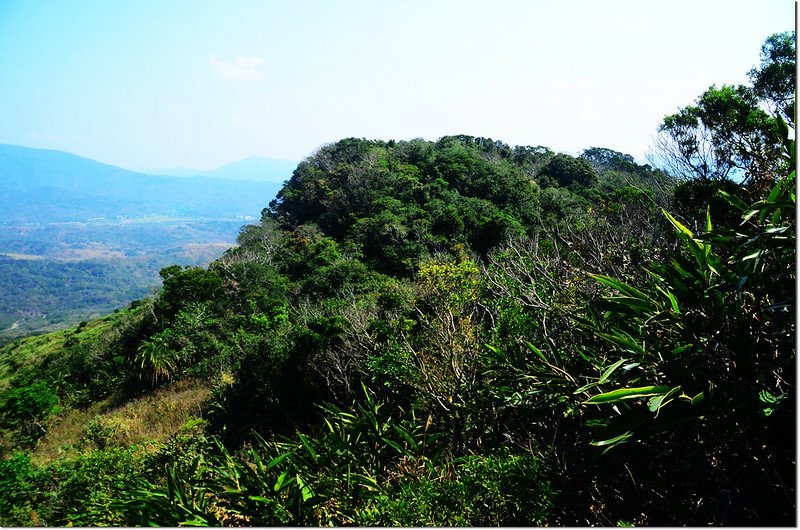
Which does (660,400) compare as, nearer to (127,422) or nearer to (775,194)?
(775,194)

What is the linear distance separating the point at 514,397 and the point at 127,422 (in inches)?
476

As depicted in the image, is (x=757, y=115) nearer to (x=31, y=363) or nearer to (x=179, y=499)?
(x=179, y=499)

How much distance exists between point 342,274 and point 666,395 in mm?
17262

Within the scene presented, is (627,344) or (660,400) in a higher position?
(627,344)

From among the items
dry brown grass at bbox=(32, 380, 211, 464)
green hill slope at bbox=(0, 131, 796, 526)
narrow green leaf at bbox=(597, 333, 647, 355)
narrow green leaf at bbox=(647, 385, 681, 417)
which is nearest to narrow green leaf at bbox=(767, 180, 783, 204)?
green hill slope at bbox=(0, 131, 796, 526)

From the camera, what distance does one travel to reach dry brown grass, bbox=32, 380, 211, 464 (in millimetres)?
10155

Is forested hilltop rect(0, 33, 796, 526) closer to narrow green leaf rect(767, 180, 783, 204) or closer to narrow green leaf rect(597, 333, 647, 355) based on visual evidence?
narrow green leaf rect(597, 333, 647, 355)

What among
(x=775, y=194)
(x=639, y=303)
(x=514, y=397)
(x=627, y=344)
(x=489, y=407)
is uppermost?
(x=775, y=194)

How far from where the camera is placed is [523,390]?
14.5ft

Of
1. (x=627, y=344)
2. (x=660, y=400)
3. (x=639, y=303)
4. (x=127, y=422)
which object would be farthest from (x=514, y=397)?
(x=127, y=422)

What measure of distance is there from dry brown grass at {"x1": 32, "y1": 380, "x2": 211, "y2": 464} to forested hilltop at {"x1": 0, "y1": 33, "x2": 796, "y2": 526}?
93 mm

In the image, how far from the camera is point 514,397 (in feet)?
14.5

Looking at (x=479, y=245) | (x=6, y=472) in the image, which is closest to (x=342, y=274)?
(x=479, y=245)

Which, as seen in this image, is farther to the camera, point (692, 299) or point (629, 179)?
point (629, 179)
